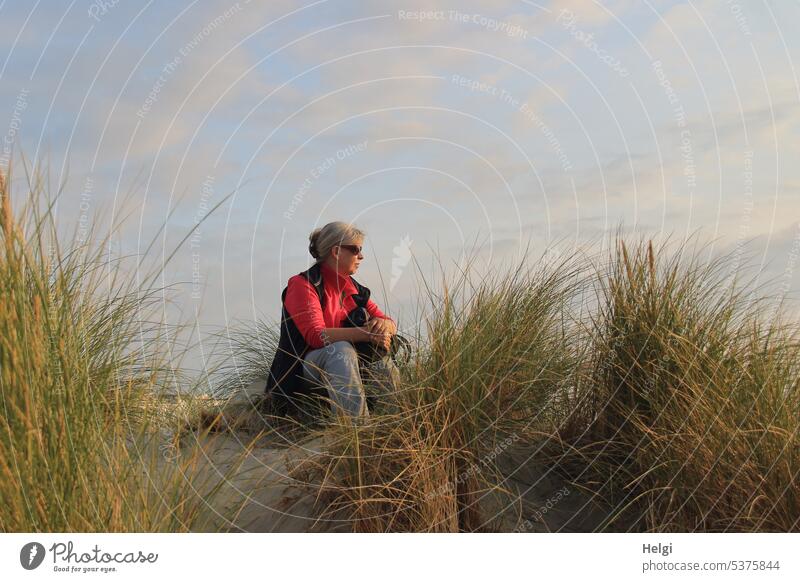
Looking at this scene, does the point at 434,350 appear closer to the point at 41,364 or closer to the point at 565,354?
the point at 565,354

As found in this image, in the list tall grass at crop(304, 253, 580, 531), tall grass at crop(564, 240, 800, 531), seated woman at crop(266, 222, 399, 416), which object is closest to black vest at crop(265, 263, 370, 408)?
seated woman at crop(266, 222, 399, 416)

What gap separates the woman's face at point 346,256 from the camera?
19.0 feet

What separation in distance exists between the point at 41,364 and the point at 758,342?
12.5 ft

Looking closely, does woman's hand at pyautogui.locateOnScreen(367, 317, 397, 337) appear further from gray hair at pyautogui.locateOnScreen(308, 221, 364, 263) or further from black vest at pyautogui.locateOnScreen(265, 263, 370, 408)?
gray hair at pyautogui.locateOnScreen(308, 221, 364, 263)

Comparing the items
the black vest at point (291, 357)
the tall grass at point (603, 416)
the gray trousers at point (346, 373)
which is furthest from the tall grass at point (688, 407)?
the black vest at point (291, 357)

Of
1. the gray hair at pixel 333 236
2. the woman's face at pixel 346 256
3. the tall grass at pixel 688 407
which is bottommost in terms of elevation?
the tall grass at pixel 688 407

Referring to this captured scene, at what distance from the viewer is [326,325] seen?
593cm

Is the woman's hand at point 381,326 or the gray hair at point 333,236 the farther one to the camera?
the gray hair at point 333,236

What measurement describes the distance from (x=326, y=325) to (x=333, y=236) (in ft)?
2.38

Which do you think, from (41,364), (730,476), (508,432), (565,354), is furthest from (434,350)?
(41,364)

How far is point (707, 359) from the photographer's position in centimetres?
431

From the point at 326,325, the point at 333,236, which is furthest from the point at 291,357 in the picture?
the point at 333,236

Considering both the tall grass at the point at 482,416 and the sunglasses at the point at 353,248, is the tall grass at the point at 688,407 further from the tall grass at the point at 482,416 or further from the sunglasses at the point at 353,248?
the sunglasses at the point at 353,248
